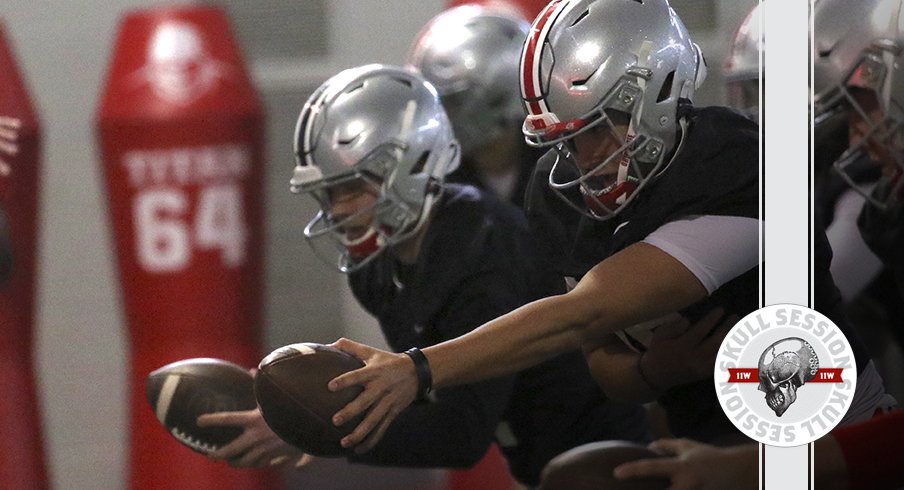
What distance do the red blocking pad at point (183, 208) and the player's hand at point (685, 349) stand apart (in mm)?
481

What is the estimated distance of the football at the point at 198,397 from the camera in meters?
1.59

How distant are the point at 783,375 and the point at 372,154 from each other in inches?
22.5

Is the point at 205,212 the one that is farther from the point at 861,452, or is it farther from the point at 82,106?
the point at 861,452

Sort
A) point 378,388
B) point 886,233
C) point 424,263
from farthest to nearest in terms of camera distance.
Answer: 1. point 886,233
2. point 424,263
3. point 378,388

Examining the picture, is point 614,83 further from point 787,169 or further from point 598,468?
point 598,468

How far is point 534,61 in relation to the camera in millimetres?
1521

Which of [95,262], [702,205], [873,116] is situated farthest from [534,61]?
[95,262]

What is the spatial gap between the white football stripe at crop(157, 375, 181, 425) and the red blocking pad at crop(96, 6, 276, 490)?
2 cm

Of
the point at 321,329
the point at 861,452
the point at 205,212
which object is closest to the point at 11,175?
the point at 205,212

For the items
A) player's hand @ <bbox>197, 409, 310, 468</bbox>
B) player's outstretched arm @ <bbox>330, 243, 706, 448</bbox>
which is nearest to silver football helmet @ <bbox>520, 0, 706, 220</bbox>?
player's outstretched arm @ <bbox>330, 243, 706, 448</bbox>

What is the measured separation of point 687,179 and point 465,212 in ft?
1.00

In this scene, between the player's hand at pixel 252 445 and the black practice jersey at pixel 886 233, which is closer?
the player's hand at pixel 252 445

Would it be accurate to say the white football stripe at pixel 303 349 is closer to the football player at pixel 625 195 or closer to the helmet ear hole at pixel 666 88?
the football player at pixel 625 195

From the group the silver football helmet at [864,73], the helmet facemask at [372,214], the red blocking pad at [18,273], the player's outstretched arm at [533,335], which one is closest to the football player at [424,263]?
the helmet facemask at [372,214]
